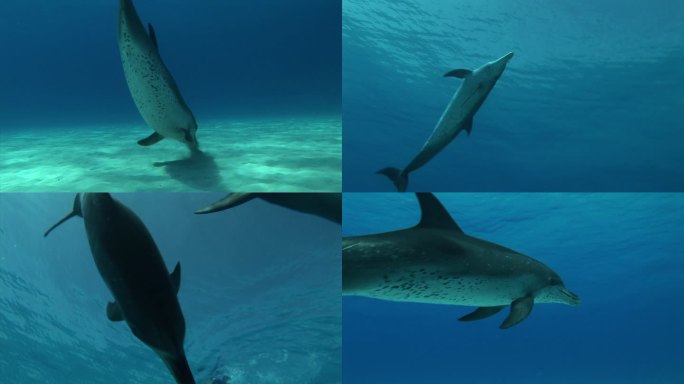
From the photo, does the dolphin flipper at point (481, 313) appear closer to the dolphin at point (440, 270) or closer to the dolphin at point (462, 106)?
the dolphin at point (440, 270)

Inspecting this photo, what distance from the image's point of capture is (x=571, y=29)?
20.9m

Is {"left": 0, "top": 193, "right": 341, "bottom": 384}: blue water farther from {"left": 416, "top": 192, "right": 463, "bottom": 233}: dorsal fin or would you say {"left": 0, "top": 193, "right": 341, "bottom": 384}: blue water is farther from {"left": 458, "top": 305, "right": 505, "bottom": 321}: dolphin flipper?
{"left": 416, "top": 192, "right": 463, "bottom": 233}: dorsal fin

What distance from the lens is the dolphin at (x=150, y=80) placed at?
4.11m

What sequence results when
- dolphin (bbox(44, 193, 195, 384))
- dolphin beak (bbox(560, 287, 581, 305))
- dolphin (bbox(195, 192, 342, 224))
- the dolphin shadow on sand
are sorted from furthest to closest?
dolphin beak (bbox(560, 287, 581, 305)), the dolphin shadow on sand, dolphin (bbox(195, 192, 342, 224)), dolphin (bbox(44, 193, 195, 384))

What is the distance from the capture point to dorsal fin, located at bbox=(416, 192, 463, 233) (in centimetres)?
432

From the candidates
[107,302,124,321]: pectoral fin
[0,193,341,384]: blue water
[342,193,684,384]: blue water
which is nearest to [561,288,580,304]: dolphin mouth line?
[107,302,124,321]: pectoral fin

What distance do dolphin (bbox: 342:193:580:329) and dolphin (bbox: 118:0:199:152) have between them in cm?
234

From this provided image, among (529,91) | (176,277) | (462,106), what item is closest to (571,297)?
(462,106)

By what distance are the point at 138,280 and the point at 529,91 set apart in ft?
77.2

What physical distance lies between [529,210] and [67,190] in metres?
23.0

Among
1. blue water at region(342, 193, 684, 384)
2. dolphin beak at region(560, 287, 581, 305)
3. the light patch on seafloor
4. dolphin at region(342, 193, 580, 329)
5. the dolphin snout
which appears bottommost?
blue water at region(342, 193, 684, 384)

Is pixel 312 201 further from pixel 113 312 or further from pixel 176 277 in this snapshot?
pixel 113 312

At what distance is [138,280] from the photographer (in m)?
2.57

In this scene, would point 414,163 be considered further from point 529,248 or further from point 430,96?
point 529,248
